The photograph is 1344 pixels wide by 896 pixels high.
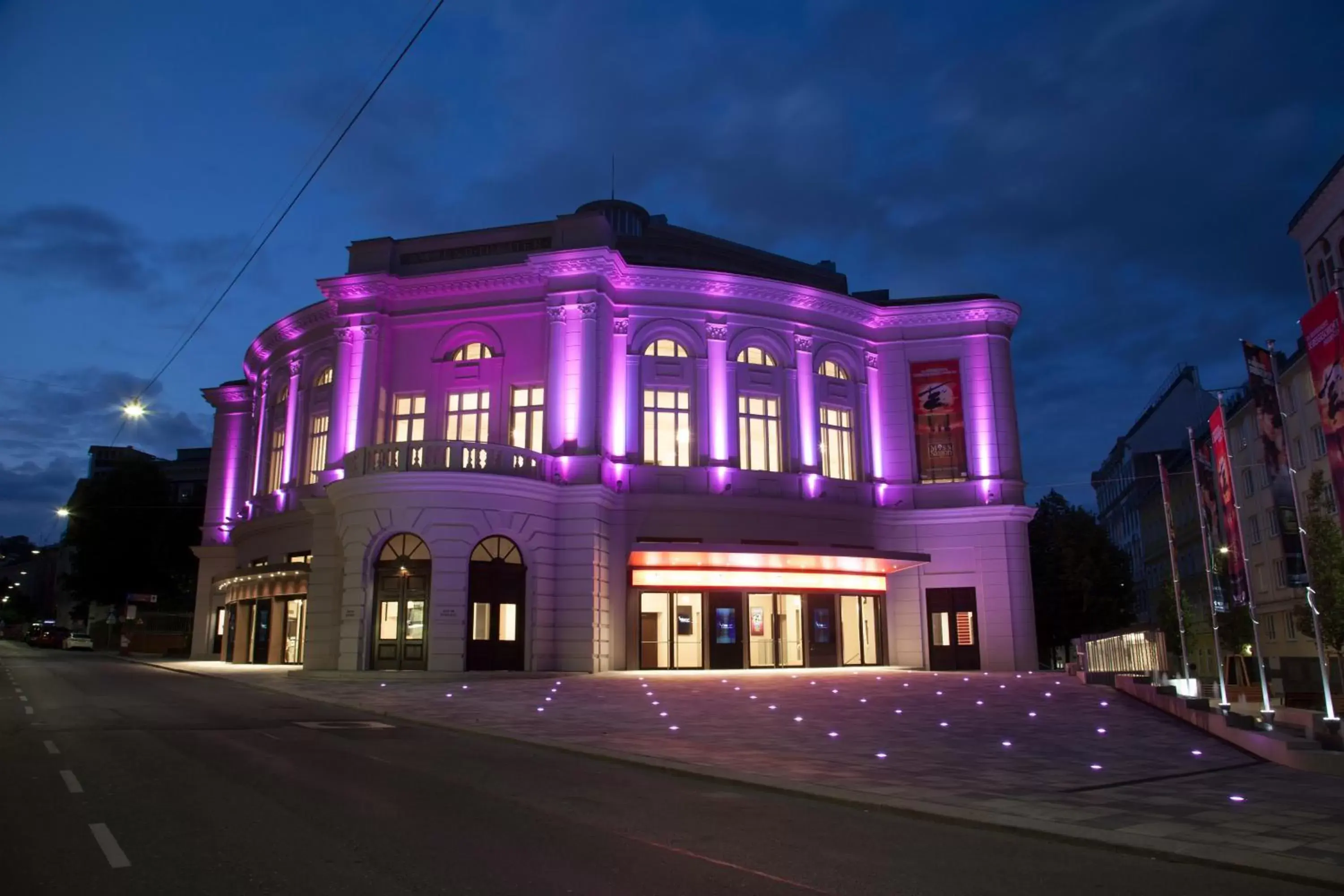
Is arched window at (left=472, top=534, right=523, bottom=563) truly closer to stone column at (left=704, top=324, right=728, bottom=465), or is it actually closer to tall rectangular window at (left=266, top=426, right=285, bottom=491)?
stone column at (left=704, top=324, right=728, bottom=465)

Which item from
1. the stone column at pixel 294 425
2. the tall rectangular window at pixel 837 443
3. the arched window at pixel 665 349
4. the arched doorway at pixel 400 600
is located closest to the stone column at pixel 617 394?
the arched window at pixel 665 349

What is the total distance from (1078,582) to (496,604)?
35.0 meters

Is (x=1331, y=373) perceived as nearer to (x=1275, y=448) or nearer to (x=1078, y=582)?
(x=1275, y=448)

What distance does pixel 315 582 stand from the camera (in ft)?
102

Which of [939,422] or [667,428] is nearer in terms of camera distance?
[667,428]

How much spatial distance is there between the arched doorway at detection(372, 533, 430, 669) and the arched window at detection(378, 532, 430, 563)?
0.01 metres

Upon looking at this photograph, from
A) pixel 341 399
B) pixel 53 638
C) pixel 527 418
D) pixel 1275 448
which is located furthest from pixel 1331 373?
pixel 53 638

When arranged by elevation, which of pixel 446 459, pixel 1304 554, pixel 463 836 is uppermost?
pixel 446 459

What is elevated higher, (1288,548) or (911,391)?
(911,391)

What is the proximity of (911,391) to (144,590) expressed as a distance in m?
53.1

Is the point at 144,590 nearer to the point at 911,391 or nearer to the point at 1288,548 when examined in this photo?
the point at 911,391

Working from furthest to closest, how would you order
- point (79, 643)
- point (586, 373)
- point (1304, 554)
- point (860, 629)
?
point (79, 643) < point (860, 629) < point (586, 373) < point (1304, 554)

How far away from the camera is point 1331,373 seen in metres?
11.1

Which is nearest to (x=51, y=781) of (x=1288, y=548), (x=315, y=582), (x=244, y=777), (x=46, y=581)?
(x=244, y=777)
